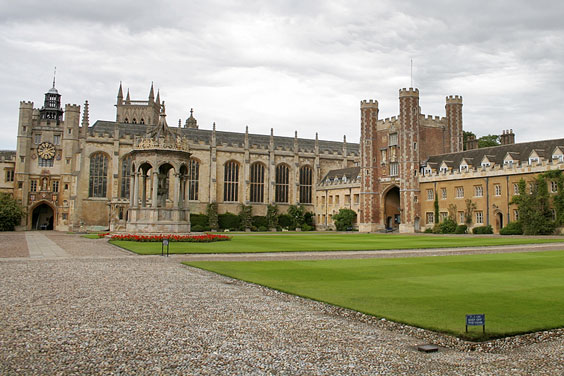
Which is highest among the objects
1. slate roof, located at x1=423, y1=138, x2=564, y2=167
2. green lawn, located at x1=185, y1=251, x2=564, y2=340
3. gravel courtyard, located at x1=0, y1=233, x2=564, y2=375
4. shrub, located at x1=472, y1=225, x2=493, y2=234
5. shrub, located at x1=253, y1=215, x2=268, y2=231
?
slate roof, located at x1=423, y1=138, x2=564, y2=167

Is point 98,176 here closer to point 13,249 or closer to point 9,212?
point 9,212

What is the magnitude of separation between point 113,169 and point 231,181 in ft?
50.2

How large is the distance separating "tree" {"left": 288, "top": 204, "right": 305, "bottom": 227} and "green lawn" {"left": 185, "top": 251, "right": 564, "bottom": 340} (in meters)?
47.2

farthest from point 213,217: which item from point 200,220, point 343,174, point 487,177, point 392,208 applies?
point 487,177

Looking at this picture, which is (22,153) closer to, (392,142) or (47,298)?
(392,142)

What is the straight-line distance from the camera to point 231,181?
66250 millimetres

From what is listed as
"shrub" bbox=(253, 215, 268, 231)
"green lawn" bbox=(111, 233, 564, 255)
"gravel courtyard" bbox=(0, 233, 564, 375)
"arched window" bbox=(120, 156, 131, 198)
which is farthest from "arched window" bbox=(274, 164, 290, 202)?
"gravel courtyard" bbox=(0, 233, 564, 375)

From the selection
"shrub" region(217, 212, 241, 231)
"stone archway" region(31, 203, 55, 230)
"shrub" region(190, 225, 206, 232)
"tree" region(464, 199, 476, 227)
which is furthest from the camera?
"stone archway" region(31, 203, 55, 230)

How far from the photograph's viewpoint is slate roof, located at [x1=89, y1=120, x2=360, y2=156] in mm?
64750

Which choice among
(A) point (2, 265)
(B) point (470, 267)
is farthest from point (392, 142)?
(A) point (2, 265)

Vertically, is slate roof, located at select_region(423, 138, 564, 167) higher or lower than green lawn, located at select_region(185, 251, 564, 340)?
higher

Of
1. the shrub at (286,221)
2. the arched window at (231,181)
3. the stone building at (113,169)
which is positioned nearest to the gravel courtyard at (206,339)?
the stone building at (113,169)

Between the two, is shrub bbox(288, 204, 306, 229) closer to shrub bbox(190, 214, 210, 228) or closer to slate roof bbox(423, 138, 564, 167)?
shrub bbox(190, 214, 210, 228)

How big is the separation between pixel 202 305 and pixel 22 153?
60210 mm
